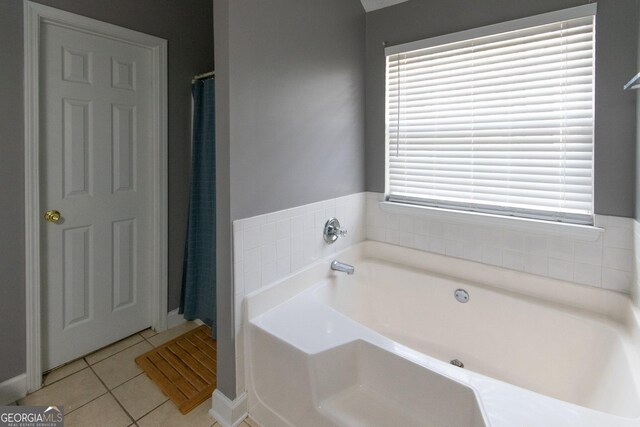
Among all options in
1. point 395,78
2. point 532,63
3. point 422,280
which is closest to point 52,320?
point 422,280

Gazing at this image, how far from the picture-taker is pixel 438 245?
2.04m

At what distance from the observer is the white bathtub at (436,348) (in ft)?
3.56

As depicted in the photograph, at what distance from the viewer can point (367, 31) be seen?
223cm

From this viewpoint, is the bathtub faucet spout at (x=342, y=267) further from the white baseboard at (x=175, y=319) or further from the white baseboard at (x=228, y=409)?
the white baseboard at (x=175, y=319)

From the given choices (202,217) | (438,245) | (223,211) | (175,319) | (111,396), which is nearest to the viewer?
(223,211)

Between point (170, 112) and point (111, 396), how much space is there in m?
1.77

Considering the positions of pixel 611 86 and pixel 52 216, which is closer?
pixel 611 86

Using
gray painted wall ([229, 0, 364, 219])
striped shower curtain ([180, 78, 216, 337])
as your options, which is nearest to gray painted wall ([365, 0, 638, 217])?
gray painted wall ([229, 0, 364, 219])

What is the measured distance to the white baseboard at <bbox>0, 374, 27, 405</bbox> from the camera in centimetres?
163

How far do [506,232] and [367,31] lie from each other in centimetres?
160

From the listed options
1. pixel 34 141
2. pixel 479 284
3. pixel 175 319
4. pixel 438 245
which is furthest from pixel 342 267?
pixel 34 141

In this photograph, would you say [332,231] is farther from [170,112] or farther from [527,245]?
[170,112]

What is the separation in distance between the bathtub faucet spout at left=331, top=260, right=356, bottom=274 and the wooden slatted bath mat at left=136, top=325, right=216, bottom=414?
0.93 m

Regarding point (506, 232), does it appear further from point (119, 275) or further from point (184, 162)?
point (119, 275)
